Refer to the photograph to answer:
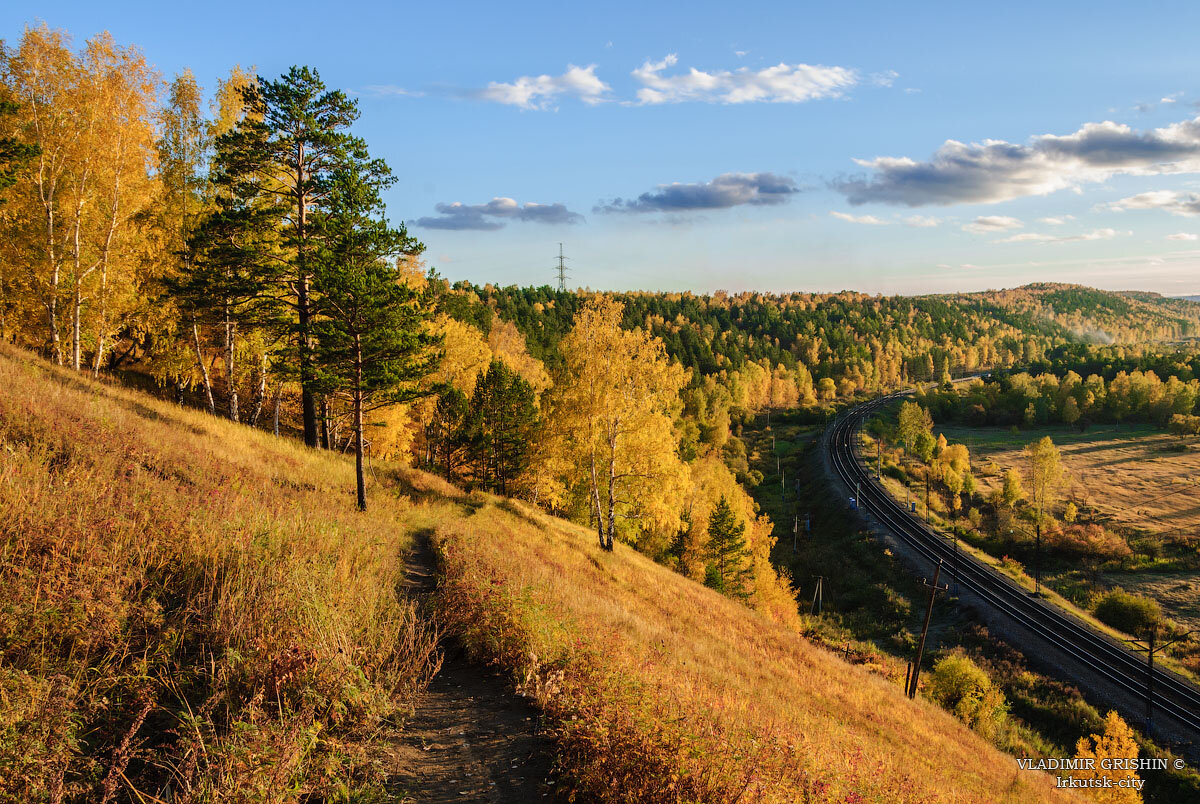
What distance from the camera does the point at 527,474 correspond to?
32500 mm

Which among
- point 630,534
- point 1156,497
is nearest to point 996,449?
point 1156,497

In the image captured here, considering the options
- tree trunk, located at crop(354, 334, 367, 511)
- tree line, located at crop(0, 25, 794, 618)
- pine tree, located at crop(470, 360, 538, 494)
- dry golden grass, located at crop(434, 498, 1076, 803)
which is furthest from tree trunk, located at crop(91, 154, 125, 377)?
dry golden grass, located at crop(434, 498, 1076, 803)

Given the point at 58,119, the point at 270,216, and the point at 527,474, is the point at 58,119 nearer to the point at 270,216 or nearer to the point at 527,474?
the point at 270,216

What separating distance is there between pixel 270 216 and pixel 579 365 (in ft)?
41.7

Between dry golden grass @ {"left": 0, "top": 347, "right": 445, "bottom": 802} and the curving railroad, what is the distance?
49.6 metres

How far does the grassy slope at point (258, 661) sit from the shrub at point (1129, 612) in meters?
55.3

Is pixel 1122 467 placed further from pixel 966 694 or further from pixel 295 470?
pixel 295 470

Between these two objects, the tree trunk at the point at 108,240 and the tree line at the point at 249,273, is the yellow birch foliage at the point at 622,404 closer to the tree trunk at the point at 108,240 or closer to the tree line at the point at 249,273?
the tree line at the point at 249,273

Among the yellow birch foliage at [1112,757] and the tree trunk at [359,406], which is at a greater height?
the tree trunk at [359,406]

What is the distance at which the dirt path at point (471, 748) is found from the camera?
16.9 ft

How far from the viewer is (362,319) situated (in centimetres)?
1566

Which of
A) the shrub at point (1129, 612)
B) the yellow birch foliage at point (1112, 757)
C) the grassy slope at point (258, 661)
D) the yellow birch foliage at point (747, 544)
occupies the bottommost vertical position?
the shrub at point (1129, 612)

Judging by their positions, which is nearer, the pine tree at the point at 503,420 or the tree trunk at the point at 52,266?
the tree trunk at the point at 52,266

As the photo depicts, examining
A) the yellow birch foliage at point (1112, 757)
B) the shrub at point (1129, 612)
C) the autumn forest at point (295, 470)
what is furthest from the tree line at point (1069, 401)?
the yellow birch foliage at point (1112, 757)
